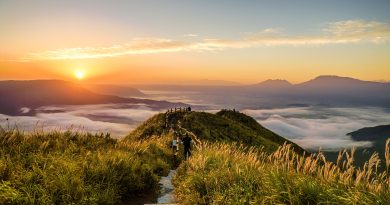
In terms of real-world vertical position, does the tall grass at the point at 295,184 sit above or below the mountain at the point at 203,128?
above

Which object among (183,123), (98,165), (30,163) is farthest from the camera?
(183,123)

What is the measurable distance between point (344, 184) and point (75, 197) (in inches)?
233

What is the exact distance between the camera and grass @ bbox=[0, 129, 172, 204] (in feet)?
29.9

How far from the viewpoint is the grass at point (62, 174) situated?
912cm

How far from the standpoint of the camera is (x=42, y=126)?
14.4 metres

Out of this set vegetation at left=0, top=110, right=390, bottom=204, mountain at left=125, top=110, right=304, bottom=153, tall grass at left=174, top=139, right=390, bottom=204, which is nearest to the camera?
tall grass at left=174, top=139, right=390, bottom=204

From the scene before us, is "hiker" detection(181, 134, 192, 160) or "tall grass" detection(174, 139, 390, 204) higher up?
"tall grass" detection(174, 139, 390, 204)

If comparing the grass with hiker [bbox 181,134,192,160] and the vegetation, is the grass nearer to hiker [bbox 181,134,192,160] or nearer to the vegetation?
the vegetation

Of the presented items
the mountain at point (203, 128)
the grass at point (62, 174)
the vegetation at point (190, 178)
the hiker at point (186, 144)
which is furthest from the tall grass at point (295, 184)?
the mountain at point (203, 128)

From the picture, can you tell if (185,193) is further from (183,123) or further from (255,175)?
(183,123)

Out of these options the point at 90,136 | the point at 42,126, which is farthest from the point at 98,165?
the point at 90,136

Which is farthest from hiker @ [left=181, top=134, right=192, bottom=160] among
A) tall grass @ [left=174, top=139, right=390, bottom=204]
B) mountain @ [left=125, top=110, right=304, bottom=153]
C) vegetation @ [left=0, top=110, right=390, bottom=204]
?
mountain @ [left=125, top=110, right=304, bottom=153]

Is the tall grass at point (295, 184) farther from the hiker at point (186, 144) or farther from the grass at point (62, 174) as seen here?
the hiker at point (186, 144)

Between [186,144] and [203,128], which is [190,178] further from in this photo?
[203,128]
